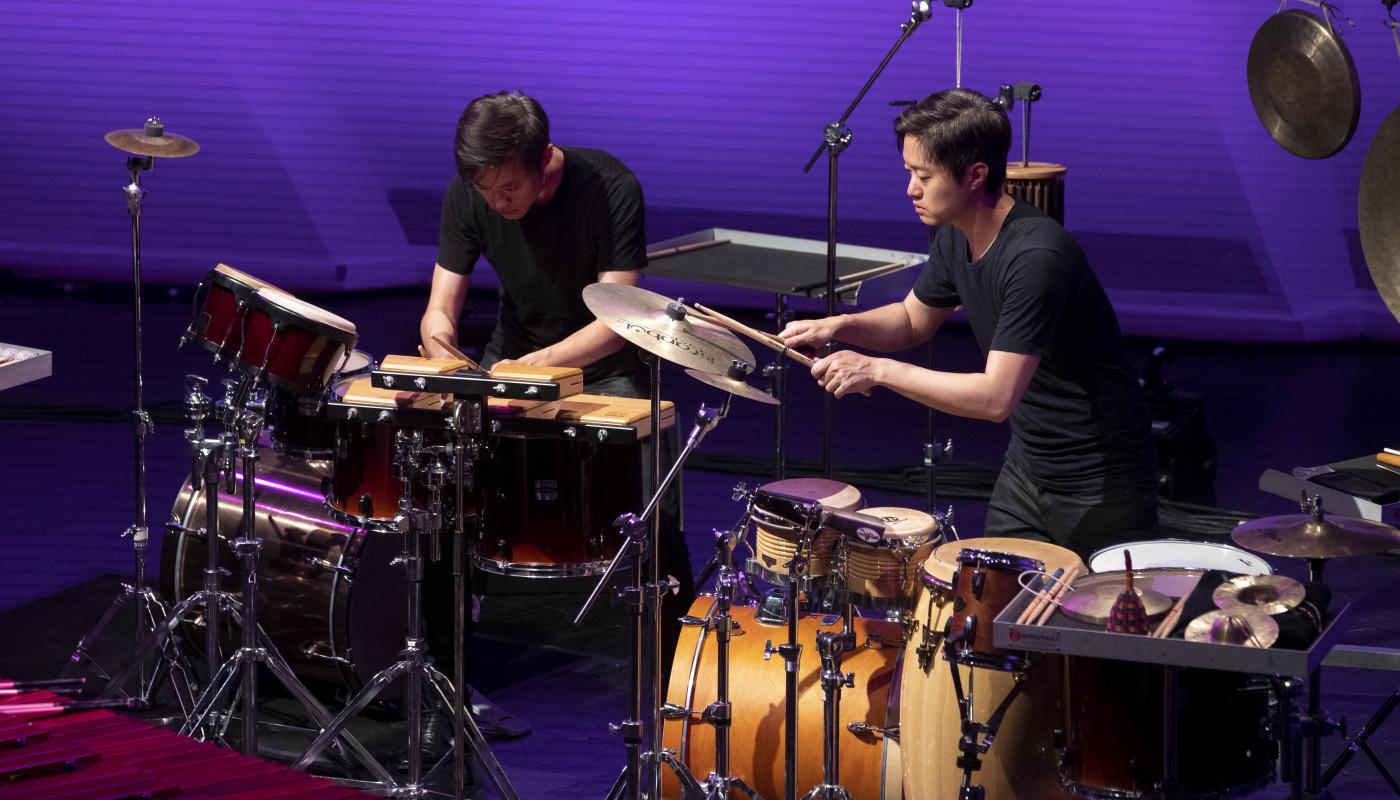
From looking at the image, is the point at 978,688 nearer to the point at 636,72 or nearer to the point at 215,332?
the point at 215,332

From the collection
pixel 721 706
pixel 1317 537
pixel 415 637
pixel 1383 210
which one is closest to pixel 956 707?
pixel 721 706

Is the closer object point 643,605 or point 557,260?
point 643,605

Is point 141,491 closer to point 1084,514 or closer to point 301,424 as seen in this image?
point 301,424

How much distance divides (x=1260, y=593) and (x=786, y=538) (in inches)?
43.0

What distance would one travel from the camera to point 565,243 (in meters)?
4.70

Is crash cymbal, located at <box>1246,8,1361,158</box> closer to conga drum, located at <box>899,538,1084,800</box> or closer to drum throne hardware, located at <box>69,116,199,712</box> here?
conga drum, located at <box>899,538,1084,800</box>

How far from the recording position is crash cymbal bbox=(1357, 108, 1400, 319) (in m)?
4.41

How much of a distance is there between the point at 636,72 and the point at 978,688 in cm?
625

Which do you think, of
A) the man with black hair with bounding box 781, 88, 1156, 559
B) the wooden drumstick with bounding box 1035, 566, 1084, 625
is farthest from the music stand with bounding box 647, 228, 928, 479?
the wooden drumstick with bounding box 1035, 566, 1084, 625

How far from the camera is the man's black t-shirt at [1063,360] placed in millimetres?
3547

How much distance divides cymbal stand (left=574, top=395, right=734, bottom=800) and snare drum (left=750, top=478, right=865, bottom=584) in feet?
0.74

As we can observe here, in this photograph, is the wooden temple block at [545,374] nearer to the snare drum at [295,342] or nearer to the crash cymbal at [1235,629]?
the snare drum at [295,342]

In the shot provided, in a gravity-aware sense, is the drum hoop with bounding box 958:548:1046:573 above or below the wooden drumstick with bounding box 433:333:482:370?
below

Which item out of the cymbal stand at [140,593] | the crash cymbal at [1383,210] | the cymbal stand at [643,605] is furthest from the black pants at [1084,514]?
the cymbal stand at [140,593]
